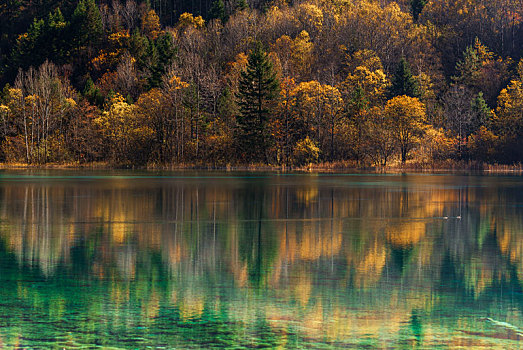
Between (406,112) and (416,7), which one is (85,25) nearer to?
(416,7)

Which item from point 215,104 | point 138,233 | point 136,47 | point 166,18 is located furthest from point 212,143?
point 166,18

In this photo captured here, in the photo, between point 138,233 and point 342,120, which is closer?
point 138,233

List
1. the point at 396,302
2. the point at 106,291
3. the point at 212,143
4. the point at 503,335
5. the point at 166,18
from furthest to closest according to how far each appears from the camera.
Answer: the point at 166,18 → the point at 212,143 → the point at 106,291 → the point at 396,302 → the point at 503,335

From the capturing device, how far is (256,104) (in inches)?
3484

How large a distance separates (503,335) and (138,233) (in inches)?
479

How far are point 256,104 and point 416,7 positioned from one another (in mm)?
84647

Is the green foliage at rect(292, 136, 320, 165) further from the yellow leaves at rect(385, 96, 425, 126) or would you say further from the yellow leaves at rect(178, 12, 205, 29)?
the yellow leaves at rect(178, 12, 205, 29)

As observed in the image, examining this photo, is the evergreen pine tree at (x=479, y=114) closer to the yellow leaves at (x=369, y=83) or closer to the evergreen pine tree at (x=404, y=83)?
the evergreen pine tree at (x=404, y=83)

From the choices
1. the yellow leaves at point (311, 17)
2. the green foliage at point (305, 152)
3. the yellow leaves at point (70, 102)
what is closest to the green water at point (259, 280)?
the green foliage at point (305, 152)

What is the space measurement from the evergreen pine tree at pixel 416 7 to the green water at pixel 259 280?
14099cm

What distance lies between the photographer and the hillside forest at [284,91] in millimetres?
89938

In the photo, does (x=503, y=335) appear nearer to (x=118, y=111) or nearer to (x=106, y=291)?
(x=106, y=291)

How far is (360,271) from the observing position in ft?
44.4

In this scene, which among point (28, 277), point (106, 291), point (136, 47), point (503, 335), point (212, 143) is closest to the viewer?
point (503, 335)
